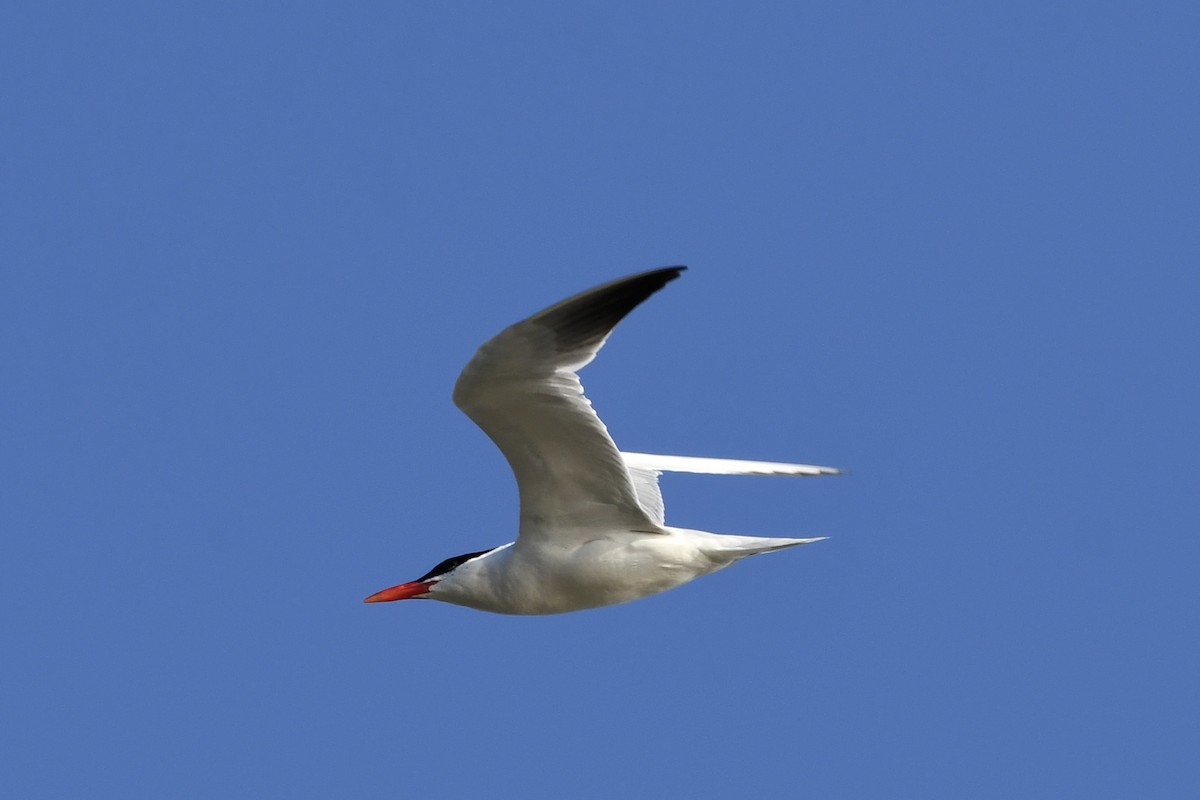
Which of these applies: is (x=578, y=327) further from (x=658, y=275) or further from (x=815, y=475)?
(x=815, y=475)

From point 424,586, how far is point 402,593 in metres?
0.16

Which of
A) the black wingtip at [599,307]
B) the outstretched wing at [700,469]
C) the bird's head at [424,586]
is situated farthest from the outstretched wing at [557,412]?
the outstretched wing at [700,469]

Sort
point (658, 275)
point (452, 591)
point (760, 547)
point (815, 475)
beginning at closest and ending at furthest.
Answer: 1. point (658, 275)
2. point (760, 547)
3. point (452, 591)
4. point (815, 475)

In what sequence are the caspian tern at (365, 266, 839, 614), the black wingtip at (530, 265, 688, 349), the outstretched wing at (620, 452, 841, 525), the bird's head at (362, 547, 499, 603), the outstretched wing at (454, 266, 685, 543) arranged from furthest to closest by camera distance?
the outstretched wing at (620, 452, 841, 525), the bird's head at (362, 547, 499, 603), the caspian tern at (365, 266, 839, 614), the outstretched wing at (454, 266, 685, 543), the black wingtip at (530, 265, 688, 349)

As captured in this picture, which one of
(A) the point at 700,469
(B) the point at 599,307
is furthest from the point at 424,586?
(B) the point at 599,307

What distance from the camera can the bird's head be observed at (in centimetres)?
1145

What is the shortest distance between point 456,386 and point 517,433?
1.87ft

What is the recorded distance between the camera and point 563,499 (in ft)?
34.6

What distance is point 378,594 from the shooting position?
37.8ft

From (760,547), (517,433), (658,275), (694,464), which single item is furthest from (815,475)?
(658,275)

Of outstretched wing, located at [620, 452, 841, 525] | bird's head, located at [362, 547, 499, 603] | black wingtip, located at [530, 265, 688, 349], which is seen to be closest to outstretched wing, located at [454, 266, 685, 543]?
black wingtip, located at [530, 265, 688, 349]

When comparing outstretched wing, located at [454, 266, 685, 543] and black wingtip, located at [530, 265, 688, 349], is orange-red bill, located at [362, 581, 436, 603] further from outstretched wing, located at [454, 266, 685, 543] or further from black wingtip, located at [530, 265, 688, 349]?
black wingtip, located at [530, 265, 688, 349]

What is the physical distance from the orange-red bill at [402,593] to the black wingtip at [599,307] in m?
2.83

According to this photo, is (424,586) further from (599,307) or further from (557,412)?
(599,307)
